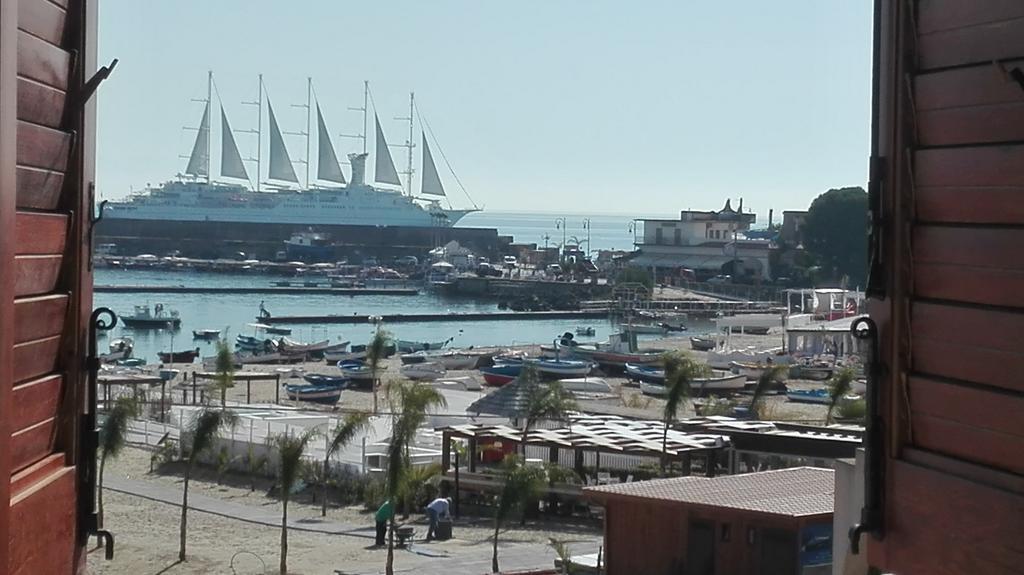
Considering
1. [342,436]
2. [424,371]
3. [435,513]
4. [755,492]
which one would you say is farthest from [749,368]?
[755,492]

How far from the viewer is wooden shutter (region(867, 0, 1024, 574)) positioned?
59.6 inches

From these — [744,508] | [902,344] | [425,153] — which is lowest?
[744,508]

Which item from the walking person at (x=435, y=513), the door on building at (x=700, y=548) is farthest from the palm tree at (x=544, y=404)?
the door on building at (x=700, y=548)

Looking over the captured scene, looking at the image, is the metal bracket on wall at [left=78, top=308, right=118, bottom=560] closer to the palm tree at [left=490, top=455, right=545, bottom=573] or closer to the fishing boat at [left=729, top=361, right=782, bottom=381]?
the palm tree at [left=490, top=455, right=545, bottom=573]

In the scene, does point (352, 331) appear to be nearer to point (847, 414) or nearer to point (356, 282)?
point (356, 282)

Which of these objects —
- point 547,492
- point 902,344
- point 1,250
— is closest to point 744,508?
point 902,344

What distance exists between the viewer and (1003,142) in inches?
60.0

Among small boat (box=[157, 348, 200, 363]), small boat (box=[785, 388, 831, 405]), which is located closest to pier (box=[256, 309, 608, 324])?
small boat (box=[157, 348, 200, 363])

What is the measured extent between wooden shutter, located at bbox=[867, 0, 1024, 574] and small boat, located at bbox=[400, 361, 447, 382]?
91.6 feet

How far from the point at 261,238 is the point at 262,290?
22418 millimetres

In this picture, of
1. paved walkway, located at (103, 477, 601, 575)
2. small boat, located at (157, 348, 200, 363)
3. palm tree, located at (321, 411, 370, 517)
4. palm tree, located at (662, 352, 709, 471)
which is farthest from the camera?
small boat, located at (157, 348, 200, 363)

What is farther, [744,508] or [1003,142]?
[744,508]

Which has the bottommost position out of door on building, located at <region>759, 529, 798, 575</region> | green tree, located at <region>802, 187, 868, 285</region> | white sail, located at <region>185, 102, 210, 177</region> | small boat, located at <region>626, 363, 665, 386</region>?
small boat, located at <region>626, 363, 665, 386</region>

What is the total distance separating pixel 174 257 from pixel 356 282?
1722 cm
